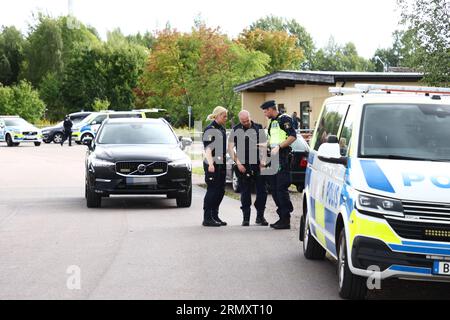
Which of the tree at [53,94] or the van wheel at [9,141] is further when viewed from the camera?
the tree at [53,94]

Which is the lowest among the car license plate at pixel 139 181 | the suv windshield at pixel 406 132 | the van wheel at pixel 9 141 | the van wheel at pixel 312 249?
the van wheel at pixel 9 141

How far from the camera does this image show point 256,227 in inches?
532

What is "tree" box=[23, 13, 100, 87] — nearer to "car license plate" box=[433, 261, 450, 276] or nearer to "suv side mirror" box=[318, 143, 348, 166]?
"suv side mirror" box=[318, 143, 348, 166]

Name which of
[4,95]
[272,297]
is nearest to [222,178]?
[272,297]

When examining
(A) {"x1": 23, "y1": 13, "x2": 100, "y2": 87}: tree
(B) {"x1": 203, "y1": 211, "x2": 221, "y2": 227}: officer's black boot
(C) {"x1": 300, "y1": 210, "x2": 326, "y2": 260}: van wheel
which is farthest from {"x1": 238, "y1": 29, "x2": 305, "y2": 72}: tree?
(C) {"x1": 300, "y1": 210, "x2": 326, "y2": 260}: van wheel

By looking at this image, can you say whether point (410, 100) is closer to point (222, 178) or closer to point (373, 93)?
point (373, 93)

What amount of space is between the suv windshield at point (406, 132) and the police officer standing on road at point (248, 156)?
199 inches

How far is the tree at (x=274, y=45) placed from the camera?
102 meters

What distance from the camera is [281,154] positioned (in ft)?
42.9

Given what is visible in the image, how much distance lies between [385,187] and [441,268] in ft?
2.53

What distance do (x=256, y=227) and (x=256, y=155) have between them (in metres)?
1.08

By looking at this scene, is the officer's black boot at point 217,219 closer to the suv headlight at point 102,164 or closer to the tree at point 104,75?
the suv headlight at point 102,164

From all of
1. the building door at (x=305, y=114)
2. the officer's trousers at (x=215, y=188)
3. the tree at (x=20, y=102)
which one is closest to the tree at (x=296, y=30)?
the tree at (x=20, y=102)

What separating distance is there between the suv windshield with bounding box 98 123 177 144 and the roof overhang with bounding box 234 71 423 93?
1513 cm
